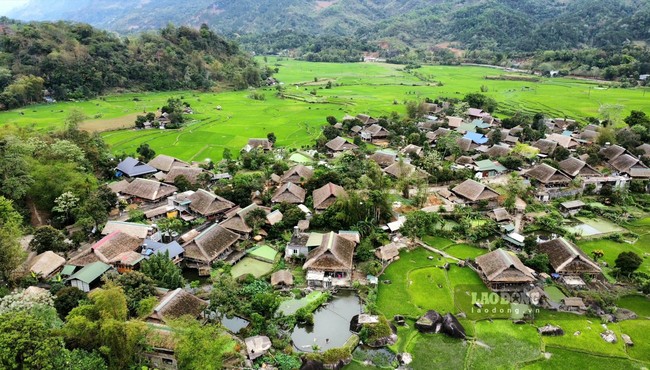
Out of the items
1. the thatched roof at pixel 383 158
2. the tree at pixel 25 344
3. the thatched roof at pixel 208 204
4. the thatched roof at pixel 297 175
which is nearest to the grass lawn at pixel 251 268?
the thatched roof at pixel 208 204

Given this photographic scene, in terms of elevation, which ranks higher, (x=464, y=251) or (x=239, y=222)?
(x=239, y=222)

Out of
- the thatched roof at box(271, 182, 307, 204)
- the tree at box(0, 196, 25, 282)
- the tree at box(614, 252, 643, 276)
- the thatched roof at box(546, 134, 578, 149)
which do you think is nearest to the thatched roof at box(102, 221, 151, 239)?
the tree at box(0, 196, 25, 282)

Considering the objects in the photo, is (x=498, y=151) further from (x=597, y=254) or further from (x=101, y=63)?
(x=101, y=63)

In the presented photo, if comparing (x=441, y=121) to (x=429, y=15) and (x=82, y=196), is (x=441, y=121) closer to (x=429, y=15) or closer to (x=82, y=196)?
(x=82, y=196)

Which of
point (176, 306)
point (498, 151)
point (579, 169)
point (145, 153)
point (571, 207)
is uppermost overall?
point (145, 153)

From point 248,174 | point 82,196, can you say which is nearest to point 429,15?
point 248,174

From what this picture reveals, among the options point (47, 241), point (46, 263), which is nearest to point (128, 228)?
point (47, 241)
